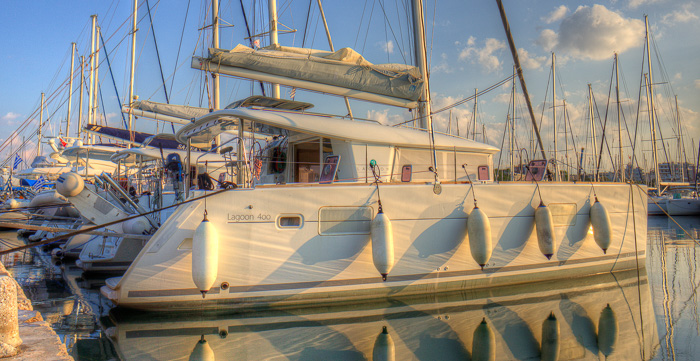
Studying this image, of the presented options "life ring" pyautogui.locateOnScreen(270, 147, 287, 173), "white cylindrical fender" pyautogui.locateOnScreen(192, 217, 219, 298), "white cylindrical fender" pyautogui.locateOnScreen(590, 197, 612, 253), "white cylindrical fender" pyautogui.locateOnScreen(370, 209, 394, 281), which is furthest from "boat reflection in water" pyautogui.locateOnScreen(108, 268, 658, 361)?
"life ring" pyautogui.locateOnScreen(270, 147, 287, 173)

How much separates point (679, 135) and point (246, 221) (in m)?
35.7

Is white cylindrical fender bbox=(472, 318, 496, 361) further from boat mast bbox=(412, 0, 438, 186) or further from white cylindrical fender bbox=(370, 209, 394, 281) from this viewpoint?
boat mast bbox=(412, 0, 438, 186)

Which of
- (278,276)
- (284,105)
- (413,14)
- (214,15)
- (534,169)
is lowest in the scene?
(278,276)

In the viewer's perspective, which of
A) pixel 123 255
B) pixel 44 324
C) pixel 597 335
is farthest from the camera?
pixel 123 255

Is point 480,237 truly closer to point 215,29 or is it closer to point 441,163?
point 441,163

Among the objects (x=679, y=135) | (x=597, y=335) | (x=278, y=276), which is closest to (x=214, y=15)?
(x=278, y=276)

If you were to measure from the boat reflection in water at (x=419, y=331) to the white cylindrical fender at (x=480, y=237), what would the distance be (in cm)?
81

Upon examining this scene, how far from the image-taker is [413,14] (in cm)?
942

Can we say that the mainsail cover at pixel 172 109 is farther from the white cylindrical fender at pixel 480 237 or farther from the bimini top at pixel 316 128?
the white cylindrical fender at pixel 480 237

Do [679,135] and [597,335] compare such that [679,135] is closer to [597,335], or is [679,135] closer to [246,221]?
[597,335]

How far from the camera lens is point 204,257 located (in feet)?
20.3

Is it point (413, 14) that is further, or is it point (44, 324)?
point (413, 14)

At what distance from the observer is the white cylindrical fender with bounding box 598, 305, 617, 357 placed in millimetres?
5486

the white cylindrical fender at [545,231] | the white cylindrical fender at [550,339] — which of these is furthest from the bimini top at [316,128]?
the white cylindrical fender at [550,339]
